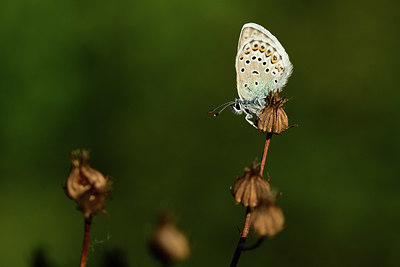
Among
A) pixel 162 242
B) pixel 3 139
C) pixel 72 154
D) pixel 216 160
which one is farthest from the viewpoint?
pixel 216 160

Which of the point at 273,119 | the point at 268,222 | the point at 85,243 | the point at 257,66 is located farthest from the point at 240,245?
the point at 257,66

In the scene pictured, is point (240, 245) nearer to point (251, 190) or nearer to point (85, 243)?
point (251, 190)

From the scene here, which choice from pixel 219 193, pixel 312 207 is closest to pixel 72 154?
pixel 219 193

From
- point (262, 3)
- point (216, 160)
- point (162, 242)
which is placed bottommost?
point (162, 242)

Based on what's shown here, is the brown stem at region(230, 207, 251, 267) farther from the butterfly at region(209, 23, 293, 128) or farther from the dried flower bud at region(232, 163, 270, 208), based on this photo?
the butterfly at region(209, 23, 293, 128)

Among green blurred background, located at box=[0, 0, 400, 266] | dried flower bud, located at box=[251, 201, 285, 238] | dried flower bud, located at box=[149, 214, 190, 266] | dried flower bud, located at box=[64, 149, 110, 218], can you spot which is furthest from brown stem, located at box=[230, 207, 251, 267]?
green blurred background, located at box=[0, 0, 400, 266]

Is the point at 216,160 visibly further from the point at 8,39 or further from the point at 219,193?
the point at 8,39
